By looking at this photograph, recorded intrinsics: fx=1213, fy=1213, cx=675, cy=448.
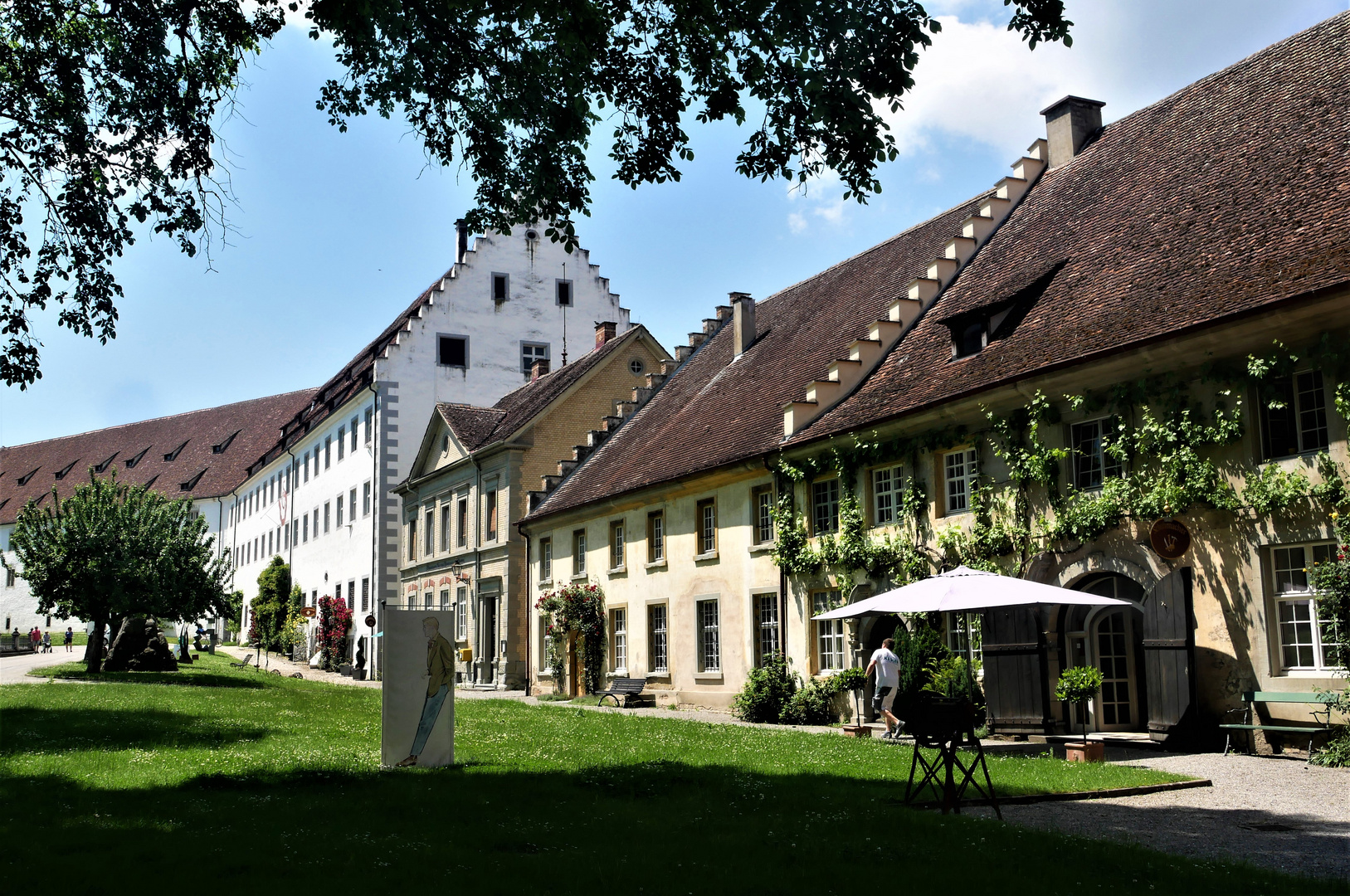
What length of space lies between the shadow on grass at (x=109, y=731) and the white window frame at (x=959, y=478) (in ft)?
38.5

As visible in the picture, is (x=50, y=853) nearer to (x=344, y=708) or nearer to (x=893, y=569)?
(x=893, y=569)

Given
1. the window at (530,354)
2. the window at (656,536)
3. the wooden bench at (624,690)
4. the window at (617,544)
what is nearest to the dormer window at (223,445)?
the window at (530,354)

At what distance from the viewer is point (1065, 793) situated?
39.5 ft

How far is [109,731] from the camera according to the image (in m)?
18.0

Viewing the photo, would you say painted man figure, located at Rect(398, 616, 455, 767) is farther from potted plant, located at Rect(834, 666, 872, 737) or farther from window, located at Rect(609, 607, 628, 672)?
window, located at Rect(609, 607, 628, 672)

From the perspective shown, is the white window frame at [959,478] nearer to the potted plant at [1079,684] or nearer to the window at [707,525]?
the potted plant at [1079,684]

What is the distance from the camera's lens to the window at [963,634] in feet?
65.2

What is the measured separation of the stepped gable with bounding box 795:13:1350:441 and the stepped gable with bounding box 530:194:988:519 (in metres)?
2.55

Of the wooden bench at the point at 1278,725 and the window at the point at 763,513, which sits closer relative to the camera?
the wooden bench at the point at 1278,725

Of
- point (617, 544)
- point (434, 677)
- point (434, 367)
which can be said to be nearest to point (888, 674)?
point (434, 677)

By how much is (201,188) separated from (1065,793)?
36.2ft

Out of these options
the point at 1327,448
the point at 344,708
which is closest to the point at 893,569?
the point at 1327,448

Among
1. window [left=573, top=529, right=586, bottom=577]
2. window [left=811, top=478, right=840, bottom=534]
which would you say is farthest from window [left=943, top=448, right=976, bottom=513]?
window [left=573, top=529, right=586, bottom=577]

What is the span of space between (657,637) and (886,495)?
969 cm
